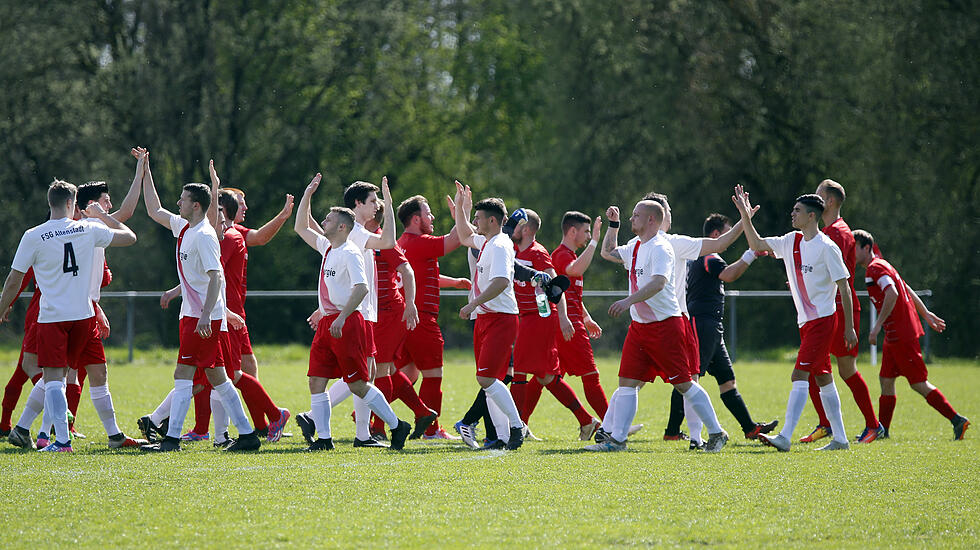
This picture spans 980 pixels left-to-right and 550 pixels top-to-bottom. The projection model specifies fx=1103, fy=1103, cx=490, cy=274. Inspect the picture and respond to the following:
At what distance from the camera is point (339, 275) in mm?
8797

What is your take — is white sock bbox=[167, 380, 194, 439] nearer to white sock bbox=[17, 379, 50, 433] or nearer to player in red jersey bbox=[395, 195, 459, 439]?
white sock bbox=[17, 379, 50, 433]

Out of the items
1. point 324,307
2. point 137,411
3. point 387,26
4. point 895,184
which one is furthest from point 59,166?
point 324,307

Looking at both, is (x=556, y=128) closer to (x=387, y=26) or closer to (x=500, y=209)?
(x=387, y=26)

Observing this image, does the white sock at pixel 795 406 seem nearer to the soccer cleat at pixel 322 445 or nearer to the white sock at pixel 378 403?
the white sock at pixel 378 403

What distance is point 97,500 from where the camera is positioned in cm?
651

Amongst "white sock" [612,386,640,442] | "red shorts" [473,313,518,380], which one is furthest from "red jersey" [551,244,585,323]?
"white sock" [612,386,640,442]

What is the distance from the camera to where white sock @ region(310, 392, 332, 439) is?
8.93 meters

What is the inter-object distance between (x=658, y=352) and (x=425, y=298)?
2521mm

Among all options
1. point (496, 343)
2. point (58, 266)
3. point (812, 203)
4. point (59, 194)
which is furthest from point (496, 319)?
point (59, 194)

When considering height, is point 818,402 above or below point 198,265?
below

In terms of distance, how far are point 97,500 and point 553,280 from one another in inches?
153

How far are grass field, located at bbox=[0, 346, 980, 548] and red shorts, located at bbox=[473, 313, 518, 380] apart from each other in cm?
68

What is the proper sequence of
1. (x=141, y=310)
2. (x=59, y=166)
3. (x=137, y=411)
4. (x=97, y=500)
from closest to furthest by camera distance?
(x=97, y=500), (x=137, y=411), (x=141, y=310), (x=59, y=166)

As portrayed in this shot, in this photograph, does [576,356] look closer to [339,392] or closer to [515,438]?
[515,438]
